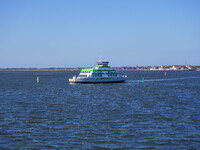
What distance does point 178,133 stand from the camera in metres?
21.7

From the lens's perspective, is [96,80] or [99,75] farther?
[99,75]

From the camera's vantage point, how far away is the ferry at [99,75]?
273 feet

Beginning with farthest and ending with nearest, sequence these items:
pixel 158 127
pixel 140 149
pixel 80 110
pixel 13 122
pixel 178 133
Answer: pixel 80 110
pixel 13 122
pixel 158 127
pixel 178 133
pixel 140 149

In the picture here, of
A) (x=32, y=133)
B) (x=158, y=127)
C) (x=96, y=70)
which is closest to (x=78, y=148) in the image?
(x=32, y=133)

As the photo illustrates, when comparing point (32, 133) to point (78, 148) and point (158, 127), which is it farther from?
point (158, 127)

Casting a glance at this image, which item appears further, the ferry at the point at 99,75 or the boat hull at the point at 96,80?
the ferry at the point at 99,75

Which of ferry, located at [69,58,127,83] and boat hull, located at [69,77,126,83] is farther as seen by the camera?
ferry, located at [69,58,127,83]

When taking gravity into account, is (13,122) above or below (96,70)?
below

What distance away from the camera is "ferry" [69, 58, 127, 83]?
83250 millimetres

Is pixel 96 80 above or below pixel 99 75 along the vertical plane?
below

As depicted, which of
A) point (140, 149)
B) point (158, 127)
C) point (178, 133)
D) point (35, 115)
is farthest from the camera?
point (35, 115)

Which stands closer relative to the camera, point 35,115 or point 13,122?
point 13,122

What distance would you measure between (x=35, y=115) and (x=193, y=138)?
1689 cm

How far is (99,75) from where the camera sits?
281ft
